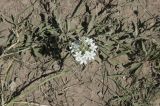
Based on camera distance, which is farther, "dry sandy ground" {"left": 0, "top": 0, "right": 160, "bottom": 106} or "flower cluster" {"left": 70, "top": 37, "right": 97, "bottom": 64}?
"dry sandy ground" {"left": 0, "top": 0, "right": 160, "bottom": 106}

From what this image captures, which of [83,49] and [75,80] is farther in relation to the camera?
[75,80]

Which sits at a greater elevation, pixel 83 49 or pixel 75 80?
pixel 83 49

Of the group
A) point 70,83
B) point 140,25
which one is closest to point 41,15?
point 70,83

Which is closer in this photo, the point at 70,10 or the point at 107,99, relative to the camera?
the point at 107,99

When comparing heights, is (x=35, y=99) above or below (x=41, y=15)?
below

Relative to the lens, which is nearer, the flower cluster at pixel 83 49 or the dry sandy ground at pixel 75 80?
the flower cluster at pixel 83 49

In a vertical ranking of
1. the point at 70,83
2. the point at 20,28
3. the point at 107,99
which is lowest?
the point at 107,99

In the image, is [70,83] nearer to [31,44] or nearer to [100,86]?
[100,86]
